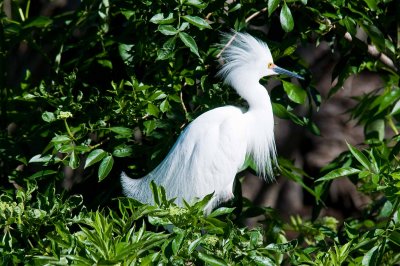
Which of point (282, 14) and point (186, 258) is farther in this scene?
point (282, 14)

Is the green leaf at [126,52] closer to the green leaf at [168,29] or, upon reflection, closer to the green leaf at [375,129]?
the green leaf at [168,29]

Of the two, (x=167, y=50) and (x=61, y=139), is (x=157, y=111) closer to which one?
(x=167, y=50)

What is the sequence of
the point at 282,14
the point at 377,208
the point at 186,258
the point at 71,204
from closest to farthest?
1. the point at 186,258
2. the point at 71,204
3. the point at 282,14
4. the point at 377,208

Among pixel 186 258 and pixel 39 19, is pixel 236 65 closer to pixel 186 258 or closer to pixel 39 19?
pixel 39 19

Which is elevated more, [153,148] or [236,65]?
[236,65]

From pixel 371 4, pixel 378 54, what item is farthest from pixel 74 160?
pixel 378 54

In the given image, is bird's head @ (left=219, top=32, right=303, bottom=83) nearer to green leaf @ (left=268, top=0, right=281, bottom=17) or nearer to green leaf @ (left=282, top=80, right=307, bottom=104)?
green leaf @ (left=282, top=80, right=307, bottom=104)

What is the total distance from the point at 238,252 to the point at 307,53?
3.25 meters

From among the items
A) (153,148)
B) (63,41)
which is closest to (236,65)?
(153,148)

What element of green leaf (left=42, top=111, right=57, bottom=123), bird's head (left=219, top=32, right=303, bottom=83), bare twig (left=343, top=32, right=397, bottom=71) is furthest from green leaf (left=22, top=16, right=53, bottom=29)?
bare twig (left=343, top=32, right=397, bottom=71)

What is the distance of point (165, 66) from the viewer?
2814 mm

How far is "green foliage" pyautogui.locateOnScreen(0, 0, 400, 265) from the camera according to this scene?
209 cm

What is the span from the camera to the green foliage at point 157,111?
2092mm

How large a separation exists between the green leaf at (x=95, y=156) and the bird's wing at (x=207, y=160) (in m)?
0.33
